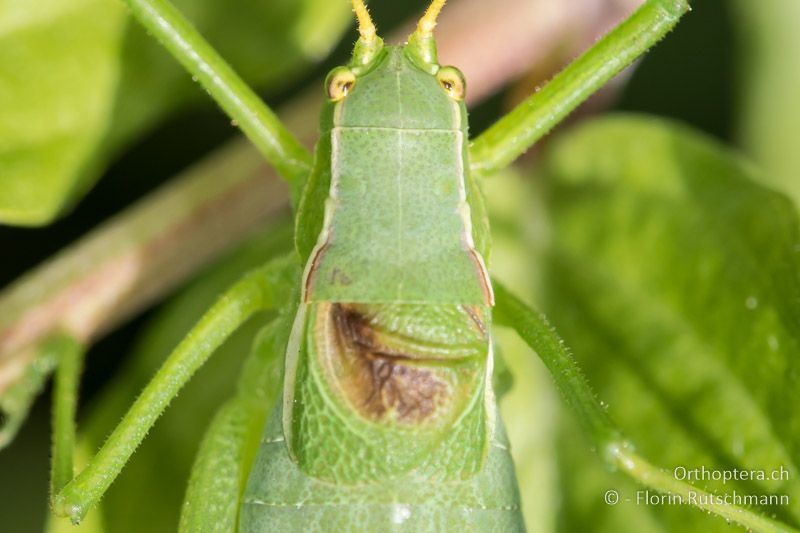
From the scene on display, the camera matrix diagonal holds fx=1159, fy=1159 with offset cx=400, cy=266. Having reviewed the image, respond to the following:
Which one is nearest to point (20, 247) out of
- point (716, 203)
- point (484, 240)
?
point (484, 240)

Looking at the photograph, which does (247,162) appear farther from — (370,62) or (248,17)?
(370,62)

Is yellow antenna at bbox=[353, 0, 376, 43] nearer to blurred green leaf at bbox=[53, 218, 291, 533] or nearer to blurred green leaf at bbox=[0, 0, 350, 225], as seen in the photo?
blurred green leaf at bbox=[0, 0, 350, 225]

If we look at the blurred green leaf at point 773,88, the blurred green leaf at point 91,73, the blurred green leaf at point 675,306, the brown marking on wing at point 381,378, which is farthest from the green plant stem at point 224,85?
the blurred green leaf at point 773,88

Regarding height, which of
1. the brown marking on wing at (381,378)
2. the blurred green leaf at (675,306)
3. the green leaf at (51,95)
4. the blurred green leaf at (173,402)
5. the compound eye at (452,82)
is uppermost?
the green leaf at (51,95)

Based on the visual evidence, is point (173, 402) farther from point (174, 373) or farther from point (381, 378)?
point (381, 378)

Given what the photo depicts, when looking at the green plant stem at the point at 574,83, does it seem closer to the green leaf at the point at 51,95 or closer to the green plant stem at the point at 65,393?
the green leaf at the point at 51,95
